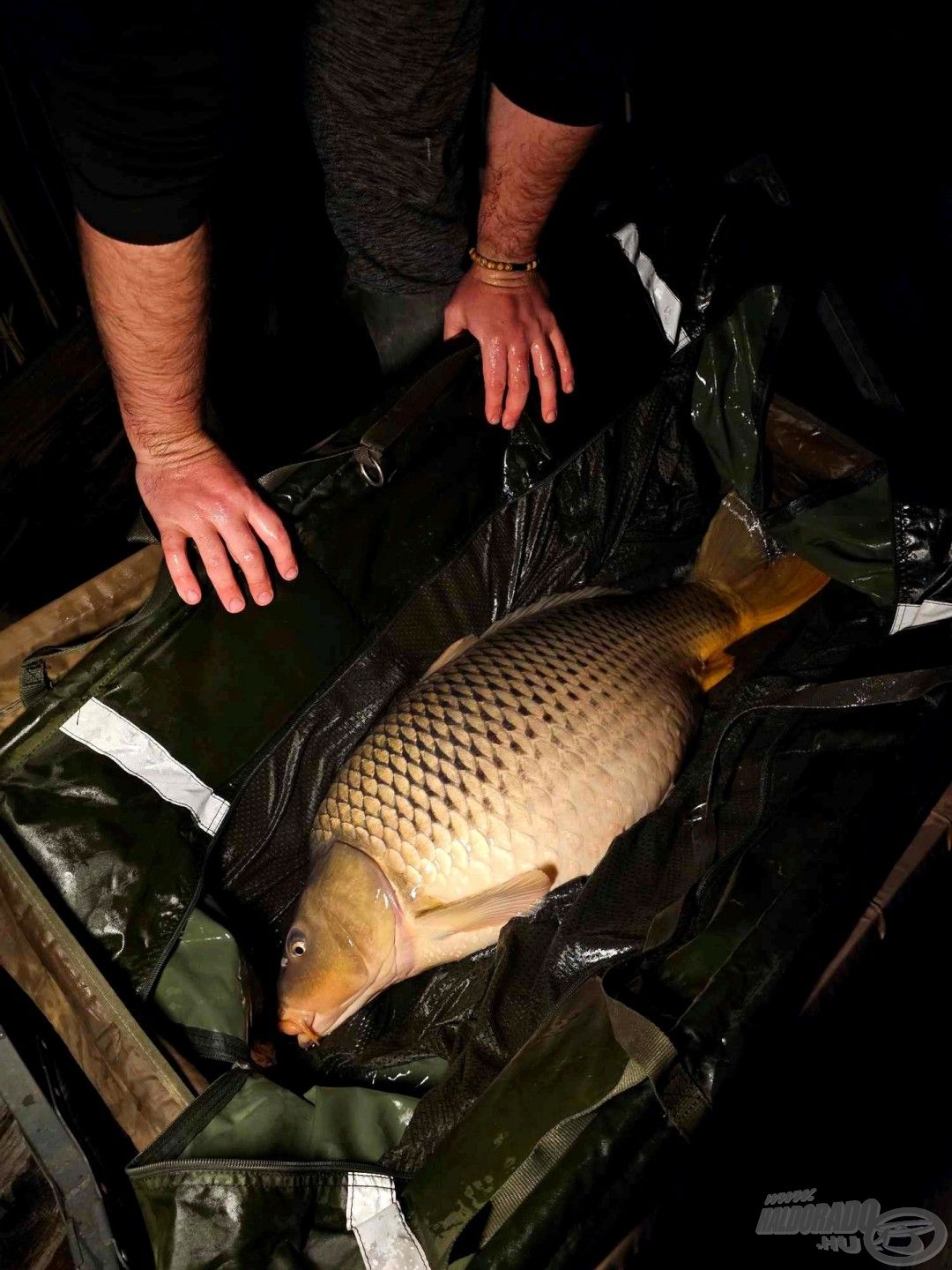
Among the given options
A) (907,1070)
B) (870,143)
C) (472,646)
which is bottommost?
(907,1070)

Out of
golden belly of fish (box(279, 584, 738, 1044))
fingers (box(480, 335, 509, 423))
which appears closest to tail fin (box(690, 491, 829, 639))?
golden belly of fish (box(279, 584, 738, 1044))

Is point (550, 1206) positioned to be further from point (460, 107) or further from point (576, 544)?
point (460, 107)

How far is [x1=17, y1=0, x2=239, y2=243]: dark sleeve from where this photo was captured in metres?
0.89

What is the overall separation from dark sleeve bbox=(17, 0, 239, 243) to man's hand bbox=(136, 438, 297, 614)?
12.5 inches

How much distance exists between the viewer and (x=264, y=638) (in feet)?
4.34

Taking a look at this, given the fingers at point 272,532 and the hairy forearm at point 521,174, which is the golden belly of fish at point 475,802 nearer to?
the fingers at point 272,532

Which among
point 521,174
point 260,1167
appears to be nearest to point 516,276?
point 521,174

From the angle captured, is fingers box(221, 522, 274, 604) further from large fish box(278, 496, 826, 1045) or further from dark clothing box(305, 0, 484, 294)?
dark clothing box(305, 0, 484, 294)

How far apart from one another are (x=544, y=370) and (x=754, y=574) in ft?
1.93

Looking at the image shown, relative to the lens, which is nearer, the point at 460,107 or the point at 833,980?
the point at 833,980

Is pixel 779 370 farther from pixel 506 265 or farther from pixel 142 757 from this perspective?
pixel 142 757

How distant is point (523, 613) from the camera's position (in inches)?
64.9

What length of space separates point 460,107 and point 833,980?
1611 millimetres

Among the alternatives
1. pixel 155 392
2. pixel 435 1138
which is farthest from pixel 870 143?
pixel 435 1138
